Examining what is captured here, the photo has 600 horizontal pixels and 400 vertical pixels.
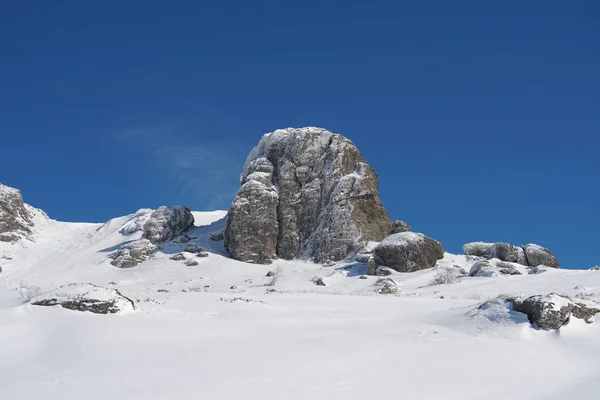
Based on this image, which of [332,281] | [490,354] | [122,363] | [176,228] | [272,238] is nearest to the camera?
[122,363]

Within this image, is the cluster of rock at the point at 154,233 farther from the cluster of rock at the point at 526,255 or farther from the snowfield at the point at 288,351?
the cluster of rock at the point at 526,255

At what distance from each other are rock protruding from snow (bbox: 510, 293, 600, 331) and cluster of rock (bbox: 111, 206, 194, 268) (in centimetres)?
4057

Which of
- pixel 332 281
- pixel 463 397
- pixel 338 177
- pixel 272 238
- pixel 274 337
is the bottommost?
pixel 463 397

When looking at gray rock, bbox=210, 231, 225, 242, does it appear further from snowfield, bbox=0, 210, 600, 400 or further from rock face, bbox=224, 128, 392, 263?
snowfield, bbox=0, 210, 600, 400

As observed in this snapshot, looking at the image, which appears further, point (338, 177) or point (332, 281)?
point (338, 177)

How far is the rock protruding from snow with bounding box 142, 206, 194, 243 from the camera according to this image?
55.8 m

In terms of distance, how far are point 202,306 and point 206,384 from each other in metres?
8.26

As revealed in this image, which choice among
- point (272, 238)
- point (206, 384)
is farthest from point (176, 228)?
point (206, 384)

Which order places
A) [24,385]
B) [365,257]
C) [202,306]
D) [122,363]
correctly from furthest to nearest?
[365,257] → [202,306] → [122,363] → [24,385]

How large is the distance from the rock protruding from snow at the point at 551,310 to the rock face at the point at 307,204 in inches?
1322

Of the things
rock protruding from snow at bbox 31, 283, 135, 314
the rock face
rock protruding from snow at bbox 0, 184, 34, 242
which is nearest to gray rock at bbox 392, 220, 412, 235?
the rock face

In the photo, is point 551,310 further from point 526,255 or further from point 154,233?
point 154,233

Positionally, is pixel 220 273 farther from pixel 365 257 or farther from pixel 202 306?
pixel 202 306

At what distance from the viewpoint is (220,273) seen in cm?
4525
